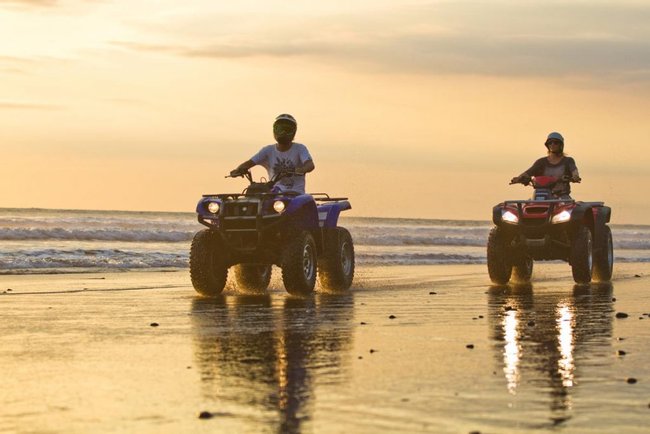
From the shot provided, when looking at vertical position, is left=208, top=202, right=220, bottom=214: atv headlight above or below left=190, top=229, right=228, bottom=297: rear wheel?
above

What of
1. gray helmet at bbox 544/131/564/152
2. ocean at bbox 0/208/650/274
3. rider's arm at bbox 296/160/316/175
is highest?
gray helmet at bbox 544/131/564/152

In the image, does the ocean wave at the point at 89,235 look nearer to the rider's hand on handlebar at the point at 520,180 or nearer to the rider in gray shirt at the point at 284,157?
the rider's hand on handlebar at the point at 520,180

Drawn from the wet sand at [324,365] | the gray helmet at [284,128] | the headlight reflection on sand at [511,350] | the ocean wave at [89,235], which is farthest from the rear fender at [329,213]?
the ocean wave at [89,235]

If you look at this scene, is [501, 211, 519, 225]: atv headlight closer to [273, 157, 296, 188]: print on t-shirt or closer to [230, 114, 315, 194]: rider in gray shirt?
[230, 114, 315, 194]: rider in gray shirt

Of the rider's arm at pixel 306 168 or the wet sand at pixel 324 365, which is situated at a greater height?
the rider's arm at pixel 306 168

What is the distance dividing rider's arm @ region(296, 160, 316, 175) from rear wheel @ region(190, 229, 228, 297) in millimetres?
1322

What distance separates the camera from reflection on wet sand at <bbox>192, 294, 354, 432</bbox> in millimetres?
6090

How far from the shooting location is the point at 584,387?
6.75 meters

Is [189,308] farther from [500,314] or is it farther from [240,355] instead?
[240,355]

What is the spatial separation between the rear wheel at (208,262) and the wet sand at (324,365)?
112cm

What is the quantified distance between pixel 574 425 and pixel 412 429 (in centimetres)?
76

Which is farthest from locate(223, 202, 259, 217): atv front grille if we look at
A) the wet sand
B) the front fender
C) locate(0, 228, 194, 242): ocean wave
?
locate(0, 228, 194, 242): ocean wave

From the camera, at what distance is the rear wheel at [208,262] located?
15297mm

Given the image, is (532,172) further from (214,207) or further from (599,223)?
(214,207)
